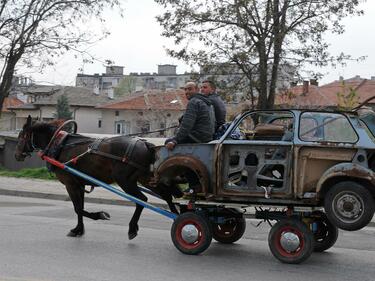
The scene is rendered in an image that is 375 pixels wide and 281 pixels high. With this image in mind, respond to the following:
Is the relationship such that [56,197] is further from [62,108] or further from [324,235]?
[62,108]

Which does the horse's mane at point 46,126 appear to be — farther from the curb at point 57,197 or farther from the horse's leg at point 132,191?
the curb at point 57,197

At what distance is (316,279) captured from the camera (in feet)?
23.7

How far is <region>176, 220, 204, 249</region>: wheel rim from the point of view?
838 centimetres

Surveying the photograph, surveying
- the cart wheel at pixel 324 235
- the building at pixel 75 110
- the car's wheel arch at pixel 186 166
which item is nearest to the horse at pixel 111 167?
the car's wheel arch at pixel 186 166

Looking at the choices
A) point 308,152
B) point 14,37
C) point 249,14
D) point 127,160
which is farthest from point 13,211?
point 14,37

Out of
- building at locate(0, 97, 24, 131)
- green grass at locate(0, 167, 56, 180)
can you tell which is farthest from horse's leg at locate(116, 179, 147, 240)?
building at locate(0, 97, 24, 131)

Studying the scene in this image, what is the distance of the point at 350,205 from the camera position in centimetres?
747

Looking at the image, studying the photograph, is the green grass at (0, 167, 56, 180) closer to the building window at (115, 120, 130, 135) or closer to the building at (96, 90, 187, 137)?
the building at (96, 90, 187, 137)

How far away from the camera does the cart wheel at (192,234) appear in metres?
8.37

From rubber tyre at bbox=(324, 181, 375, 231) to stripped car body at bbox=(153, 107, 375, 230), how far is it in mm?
12

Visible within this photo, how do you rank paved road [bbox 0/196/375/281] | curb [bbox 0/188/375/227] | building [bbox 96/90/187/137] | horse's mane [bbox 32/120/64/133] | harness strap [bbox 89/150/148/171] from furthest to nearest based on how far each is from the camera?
building [bbox 96/90/187/137] → curb [bbox 0/188/375/227] → horse's mane [bbox 32/120/64/133] → harness strap [bbox 89/150/148/171] → paved road [bbox 0/196/375/281]

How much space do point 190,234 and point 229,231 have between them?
1.29 meters

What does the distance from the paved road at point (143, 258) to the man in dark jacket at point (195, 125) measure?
1.60 m

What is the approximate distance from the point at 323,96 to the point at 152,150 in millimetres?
46963
